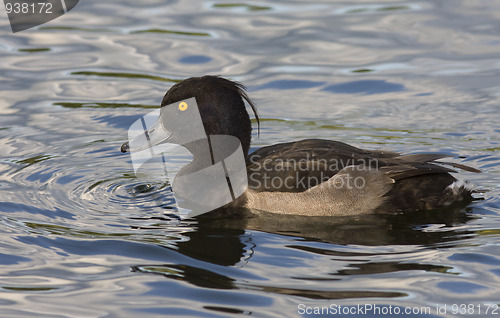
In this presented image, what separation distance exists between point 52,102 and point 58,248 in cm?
462

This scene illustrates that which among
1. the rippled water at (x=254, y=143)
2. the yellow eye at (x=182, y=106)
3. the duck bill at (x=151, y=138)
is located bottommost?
the rippled water at (x=254, y=143)

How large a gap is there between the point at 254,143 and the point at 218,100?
1.96 metres

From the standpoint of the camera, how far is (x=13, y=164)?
8781 millimetres

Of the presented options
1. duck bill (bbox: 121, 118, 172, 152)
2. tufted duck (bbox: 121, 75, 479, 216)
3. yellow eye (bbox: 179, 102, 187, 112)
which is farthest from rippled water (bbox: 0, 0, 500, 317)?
yellow eye (bbox: 179, 102, 187, 112)

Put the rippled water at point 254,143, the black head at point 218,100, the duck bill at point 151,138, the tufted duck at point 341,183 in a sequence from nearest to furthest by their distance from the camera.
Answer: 1. the rippled water at point 254,143
2. the tufted duck at point 341,183
3. the black head at point 218,100
4. the duck bill at point 151,138

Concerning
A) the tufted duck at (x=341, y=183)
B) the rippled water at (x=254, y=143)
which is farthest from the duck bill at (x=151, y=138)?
the tufted duck at (x=341, y=183)

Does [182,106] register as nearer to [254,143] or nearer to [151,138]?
[151,138]

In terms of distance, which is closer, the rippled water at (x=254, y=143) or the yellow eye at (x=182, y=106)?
the rippled water at (x=254, y=143)

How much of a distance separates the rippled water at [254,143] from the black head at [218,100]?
0.99 m

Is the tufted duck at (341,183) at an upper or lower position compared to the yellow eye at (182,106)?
lower

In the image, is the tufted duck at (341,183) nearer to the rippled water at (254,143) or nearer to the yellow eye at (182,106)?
the rippled water at (254,143)

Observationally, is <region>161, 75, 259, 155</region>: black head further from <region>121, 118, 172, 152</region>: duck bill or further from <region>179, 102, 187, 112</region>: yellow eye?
<region>121, 118, 172, 152</region>: duck bill

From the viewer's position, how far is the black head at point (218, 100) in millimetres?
7707

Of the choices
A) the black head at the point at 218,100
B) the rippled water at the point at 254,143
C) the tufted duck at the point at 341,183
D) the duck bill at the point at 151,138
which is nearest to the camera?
the rippled water at the point at 254,143
